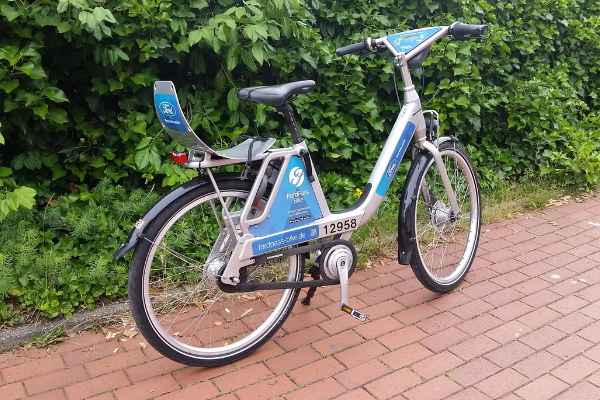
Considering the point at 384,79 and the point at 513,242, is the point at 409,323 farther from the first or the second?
the point at 384,79

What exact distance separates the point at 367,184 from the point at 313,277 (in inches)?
24.7

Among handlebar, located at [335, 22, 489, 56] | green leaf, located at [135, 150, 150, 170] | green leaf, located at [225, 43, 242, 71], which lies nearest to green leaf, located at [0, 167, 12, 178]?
green leaf, located at [135, 150, 150, 170]

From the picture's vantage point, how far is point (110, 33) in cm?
304

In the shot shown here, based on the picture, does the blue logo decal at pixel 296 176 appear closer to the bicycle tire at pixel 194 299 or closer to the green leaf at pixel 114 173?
the bicycle tire at pixel 194 299

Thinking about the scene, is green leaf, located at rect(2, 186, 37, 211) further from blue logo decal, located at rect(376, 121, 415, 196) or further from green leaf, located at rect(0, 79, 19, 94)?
blue logo decal, located at rect(376, 121, 415, 196)

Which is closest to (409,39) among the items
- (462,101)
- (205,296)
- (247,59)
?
(247,59)

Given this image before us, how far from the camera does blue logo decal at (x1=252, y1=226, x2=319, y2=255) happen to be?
2.72 meters

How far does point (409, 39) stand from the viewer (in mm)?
3172

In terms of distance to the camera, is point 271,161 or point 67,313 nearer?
point 271,161

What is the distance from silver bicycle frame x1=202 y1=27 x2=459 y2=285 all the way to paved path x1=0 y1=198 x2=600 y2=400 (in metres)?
0.56

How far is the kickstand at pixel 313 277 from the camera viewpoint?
3070 millimetres

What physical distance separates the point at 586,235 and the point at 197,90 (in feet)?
11.0

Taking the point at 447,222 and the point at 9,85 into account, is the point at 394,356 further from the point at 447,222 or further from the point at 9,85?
the point at 9,85

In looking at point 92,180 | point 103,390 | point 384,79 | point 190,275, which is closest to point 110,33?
point 92,180
